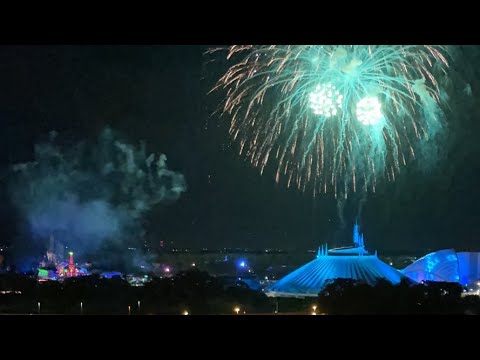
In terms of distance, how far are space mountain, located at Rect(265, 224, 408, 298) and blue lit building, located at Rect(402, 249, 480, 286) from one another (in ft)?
12.6

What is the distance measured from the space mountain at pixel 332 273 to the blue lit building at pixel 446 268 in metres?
3.85

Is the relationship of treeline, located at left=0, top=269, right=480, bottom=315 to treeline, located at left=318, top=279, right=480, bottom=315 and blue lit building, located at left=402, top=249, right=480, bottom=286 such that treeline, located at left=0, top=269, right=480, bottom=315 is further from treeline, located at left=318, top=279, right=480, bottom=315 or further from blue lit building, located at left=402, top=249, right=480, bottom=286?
blue lit building, located at left=402, top=249, right=480, bottom=286

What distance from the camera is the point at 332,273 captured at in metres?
14.9

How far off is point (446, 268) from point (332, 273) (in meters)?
6.13

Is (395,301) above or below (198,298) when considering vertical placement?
below

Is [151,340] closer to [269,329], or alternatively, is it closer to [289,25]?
[269,329]

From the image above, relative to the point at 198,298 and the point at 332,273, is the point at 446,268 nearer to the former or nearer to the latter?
the point at 332,273

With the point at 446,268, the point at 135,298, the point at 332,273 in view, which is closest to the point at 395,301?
the point at 332,273

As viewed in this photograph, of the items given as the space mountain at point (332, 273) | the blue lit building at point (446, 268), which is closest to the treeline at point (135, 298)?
the space mountain at point (332, 273)

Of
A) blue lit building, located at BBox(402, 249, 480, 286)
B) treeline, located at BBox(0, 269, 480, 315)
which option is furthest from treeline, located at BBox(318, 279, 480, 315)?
blue lit building, located at BBox(402, 249, 480, 286)

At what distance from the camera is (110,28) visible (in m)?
2.87

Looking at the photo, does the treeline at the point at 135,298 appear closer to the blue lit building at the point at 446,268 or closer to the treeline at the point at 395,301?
the treeline at the point at 395,301

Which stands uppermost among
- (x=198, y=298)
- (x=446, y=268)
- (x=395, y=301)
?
(x=446, y=268)

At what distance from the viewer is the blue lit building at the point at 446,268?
19.1m
